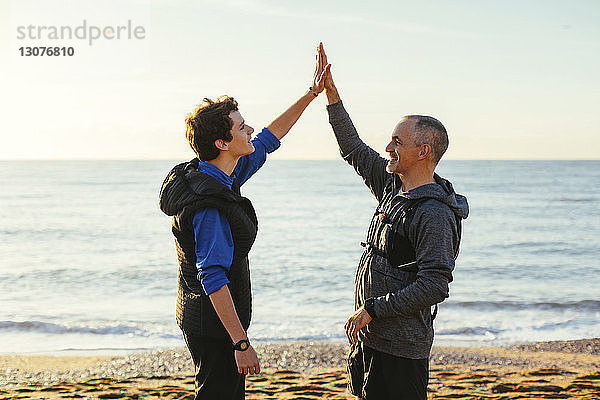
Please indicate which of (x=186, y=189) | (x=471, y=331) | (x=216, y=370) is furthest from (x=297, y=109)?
(x=471, y=331)

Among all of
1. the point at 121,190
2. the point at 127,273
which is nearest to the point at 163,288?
the point at 127,273

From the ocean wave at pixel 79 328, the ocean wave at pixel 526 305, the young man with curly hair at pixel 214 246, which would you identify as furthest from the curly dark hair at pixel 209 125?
the ocean wave at pixel 526 305

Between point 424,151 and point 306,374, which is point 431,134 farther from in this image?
point 306,374

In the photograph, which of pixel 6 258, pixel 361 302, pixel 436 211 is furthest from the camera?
pixel 6 258

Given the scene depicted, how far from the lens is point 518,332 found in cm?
866

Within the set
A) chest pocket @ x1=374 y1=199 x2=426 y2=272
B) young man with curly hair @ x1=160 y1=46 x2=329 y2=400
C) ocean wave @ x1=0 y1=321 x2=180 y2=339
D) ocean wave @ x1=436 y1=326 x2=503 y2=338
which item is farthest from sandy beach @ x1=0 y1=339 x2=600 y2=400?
chest pocket @ x1=374 y1=199 x2=426 y2=272

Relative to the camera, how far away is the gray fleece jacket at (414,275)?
266 cm

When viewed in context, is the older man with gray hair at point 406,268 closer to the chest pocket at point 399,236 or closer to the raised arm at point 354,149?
the chest pocket at point 399,236

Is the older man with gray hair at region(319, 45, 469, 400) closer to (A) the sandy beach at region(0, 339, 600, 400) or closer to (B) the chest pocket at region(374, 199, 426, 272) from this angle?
(B) the chest pocket at region(374, 199, 426, 272)

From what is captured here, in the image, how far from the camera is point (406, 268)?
279 cm

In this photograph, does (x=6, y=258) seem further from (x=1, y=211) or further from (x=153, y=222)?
(x=1, y=211)

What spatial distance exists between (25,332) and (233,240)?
22.6ft

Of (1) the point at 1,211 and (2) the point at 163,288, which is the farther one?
(1) the point at 1,211

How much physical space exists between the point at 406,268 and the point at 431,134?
58cm
